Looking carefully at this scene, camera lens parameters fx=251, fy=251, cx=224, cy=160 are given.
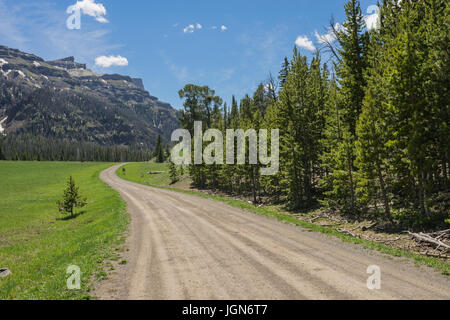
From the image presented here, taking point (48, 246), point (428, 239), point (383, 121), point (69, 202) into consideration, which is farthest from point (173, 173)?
point (428, 239)

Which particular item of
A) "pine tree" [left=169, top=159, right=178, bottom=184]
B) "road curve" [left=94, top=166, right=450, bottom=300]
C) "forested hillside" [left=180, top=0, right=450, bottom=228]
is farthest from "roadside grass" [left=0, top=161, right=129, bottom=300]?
"pine tree" [left=169, top=159, right=178, bottom=184]

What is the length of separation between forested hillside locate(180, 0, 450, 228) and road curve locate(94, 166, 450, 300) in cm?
755

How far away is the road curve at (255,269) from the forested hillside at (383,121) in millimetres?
7554

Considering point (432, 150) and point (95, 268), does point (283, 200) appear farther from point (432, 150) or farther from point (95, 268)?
point (95, 268)

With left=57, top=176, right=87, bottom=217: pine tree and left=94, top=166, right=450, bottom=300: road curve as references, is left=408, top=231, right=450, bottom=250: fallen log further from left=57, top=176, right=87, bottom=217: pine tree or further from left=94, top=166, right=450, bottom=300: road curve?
left=57, top=176, right=87, bottom=217: pine tree

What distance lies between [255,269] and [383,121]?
15500mm

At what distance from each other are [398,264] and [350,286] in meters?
3.78

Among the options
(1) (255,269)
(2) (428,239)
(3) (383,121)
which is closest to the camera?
(1) (255,269)

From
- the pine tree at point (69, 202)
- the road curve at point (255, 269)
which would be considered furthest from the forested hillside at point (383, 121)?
the pine tree at point (69, 202)

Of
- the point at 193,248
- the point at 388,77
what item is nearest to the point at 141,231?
the point at 193,248

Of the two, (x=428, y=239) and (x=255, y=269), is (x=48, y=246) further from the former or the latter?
(x=428, y=239)

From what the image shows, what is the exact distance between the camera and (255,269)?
962 centimetres

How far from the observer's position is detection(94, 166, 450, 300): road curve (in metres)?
7.69

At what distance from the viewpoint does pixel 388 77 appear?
17891 millimetres
